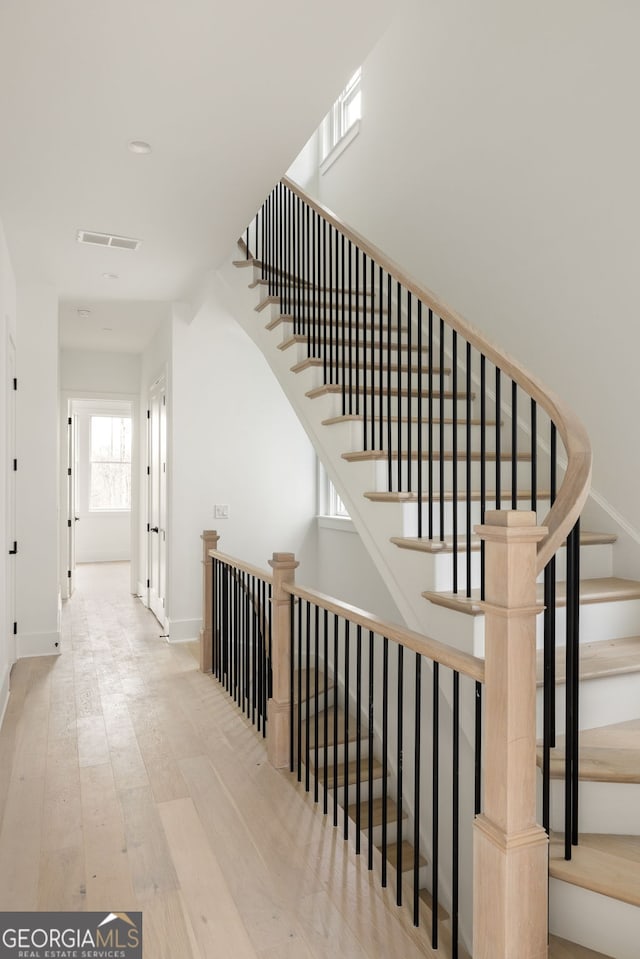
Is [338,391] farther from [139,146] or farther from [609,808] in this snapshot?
[609,808]

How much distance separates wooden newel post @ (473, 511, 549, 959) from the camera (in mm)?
1507

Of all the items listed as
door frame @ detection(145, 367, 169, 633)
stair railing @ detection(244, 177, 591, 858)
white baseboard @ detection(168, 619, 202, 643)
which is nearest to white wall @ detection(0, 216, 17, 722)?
white baseboard @ detection(168, 619, 202, 643)

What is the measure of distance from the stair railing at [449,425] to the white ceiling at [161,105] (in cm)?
56

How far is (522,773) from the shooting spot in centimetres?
152

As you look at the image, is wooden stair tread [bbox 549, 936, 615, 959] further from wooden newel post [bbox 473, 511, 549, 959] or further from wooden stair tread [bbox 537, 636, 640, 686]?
wooden stair tread [bbox 537, 636, 640, 686]

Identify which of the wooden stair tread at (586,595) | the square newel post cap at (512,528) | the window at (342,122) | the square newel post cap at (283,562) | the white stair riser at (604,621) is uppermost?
the window at (342,122)

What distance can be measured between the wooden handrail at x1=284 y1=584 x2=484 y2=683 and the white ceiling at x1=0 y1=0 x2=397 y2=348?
202cm

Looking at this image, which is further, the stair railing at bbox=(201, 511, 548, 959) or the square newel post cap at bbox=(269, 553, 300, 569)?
the square newel post cap at bbox=(269, 553, 300, 569)

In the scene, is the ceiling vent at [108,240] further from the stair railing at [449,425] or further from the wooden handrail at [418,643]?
the wooden handrail at [418,643]

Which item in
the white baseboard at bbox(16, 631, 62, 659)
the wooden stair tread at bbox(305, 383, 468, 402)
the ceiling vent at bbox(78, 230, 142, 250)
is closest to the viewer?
the wooden stair tread at bbox(305, 383, 468, 402)

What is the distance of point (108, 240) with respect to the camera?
3.95 metres

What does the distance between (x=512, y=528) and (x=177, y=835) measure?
69.6 inches

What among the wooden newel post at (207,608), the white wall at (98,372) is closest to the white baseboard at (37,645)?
the wooden newel post at (207,608)

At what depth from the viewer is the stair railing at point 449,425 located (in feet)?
5.79
